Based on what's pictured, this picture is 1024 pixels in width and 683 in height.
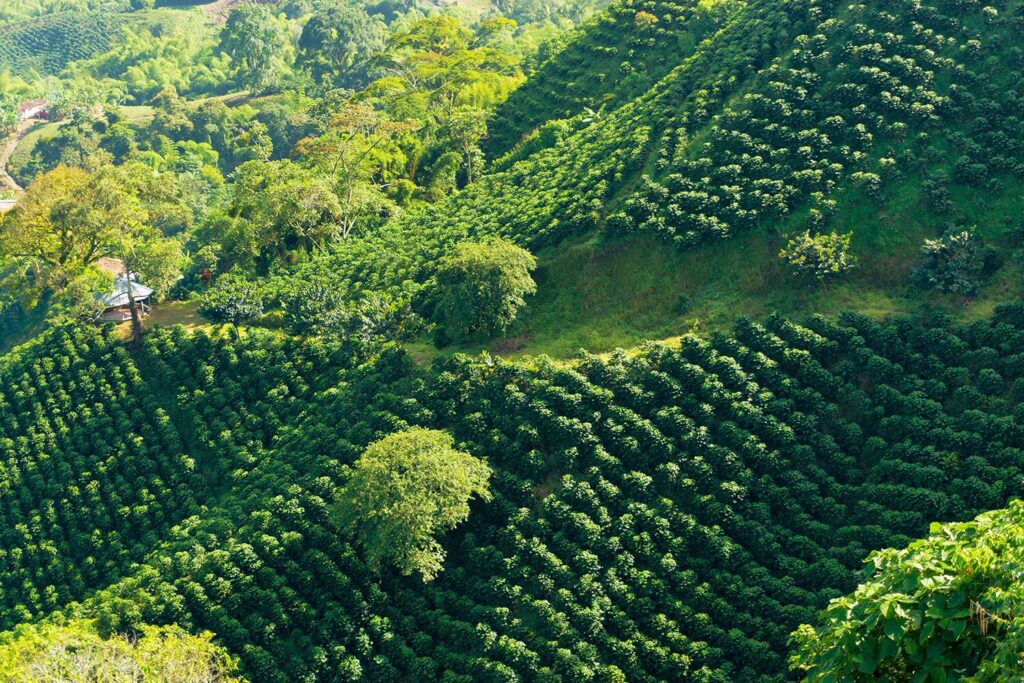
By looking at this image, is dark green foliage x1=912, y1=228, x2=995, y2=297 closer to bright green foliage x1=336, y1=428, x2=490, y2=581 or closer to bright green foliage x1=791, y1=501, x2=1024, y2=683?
bright green foliage x1=336, y1=428, x2=490, y2=581

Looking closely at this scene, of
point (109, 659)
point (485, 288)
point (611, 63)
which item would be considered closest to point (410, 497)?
point (109, 659)

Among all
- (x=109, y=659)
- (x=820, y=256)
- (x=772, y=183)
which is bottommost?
(x=109, y=659)

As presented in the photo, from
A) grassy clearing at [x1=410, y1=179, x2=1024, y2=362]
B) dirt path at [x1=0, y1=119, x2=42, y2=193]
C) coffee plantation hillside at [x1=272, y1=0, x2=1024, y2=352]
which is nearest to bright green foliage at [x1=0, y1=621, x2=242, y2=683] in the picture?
grassy clearing at [x1=410, y1=179, x2=1024, y2=362]

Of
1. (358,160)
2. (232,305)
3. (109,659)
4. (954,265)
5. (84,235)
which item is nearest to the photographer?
(109,659)

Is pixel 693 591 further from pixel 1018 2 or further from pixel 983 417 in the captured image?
pixel 1018 2

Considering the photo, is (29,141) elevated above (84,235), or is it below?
below

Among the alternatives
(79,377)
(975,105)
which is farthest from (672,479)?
(79,377)

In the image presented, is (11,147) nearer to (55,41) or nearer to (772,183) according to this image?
(55,41)

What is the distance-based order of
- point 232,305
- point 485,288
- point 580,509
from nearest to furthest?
1. point 580,509
2. point 485,288
3. point 232,305
